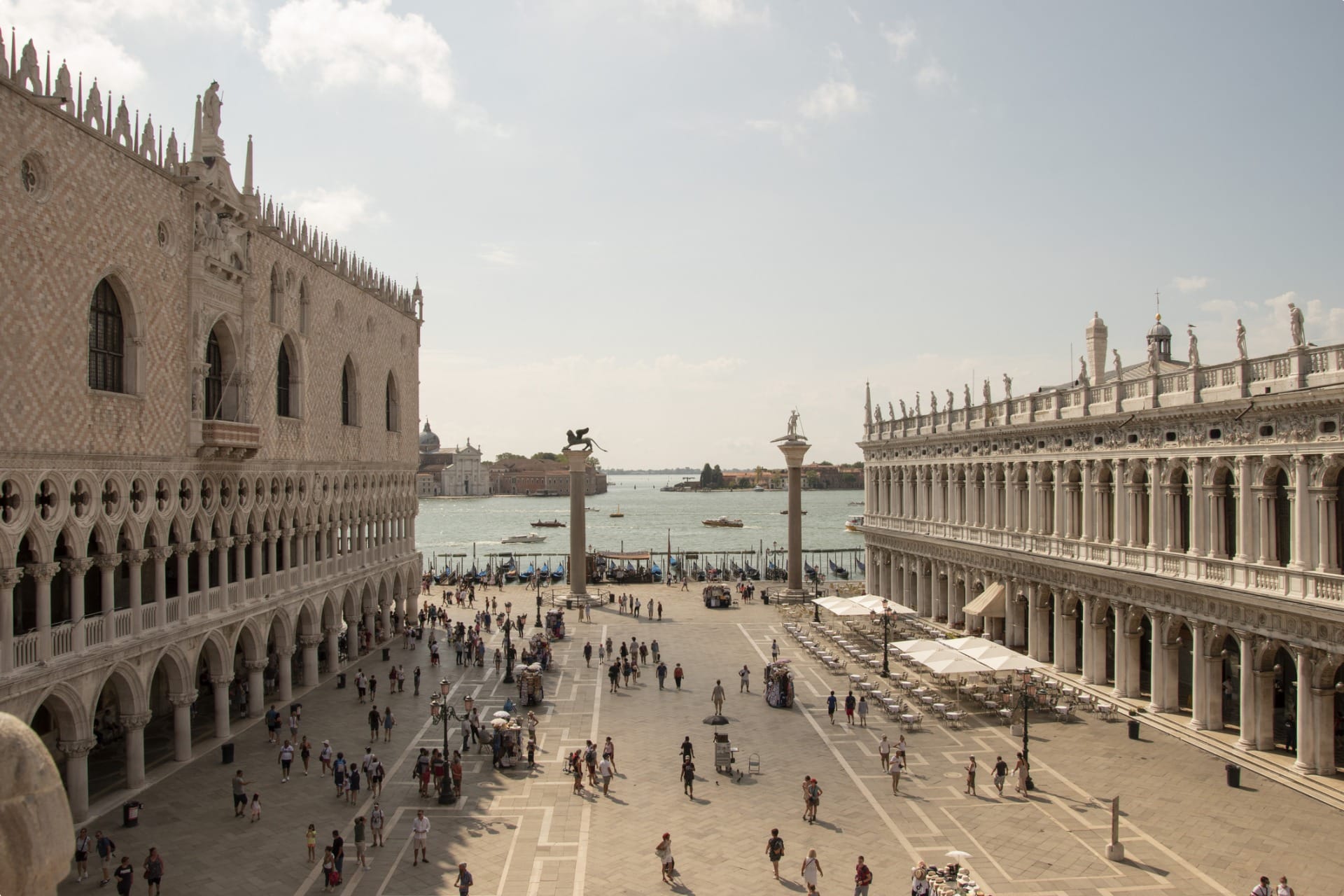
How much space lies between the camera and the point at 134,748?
2283 centimetres

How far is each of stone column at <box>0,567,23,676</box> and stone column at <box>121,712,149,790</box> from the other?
4.73m

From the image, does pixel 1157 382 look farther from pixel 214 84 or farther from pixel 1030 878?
pixel 214 84

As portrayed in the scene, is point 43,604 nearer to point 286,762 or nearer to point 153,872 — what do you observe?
point 153,872

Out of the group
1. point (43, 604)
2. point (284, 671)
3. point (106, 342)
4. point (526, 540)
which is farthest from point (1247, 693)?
point (526, 540)

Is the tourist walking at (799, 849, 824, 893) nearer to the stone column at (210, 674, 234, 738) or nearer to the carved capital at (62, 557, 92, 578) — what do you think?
the carved capital at (62, 557, 92, 578)

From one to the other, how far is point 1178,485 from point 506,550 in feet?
331

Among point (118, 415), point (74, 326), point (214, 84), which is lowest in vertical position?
point (118, 415)

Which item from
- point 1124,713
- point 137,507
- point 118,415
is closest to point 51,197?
point 118,415

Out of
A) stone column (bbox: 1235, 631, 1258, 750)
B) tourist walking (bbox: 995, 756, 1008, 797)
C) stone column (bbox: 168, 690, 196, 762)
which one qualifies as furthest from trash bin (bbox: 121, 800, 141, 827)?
stone column (bbox: 1235, 631, 1258, 750)

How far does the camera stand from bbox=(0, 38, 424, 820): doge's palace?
1936cm

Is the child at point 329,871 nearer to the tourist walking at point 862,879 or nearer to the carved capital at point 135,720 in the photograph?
the carved capital at point 135,720

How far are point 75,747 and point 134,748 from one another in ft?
8.41

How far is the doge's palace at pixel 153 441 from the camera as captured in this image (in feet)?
63.5

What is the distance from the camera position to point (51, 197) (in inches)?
782
